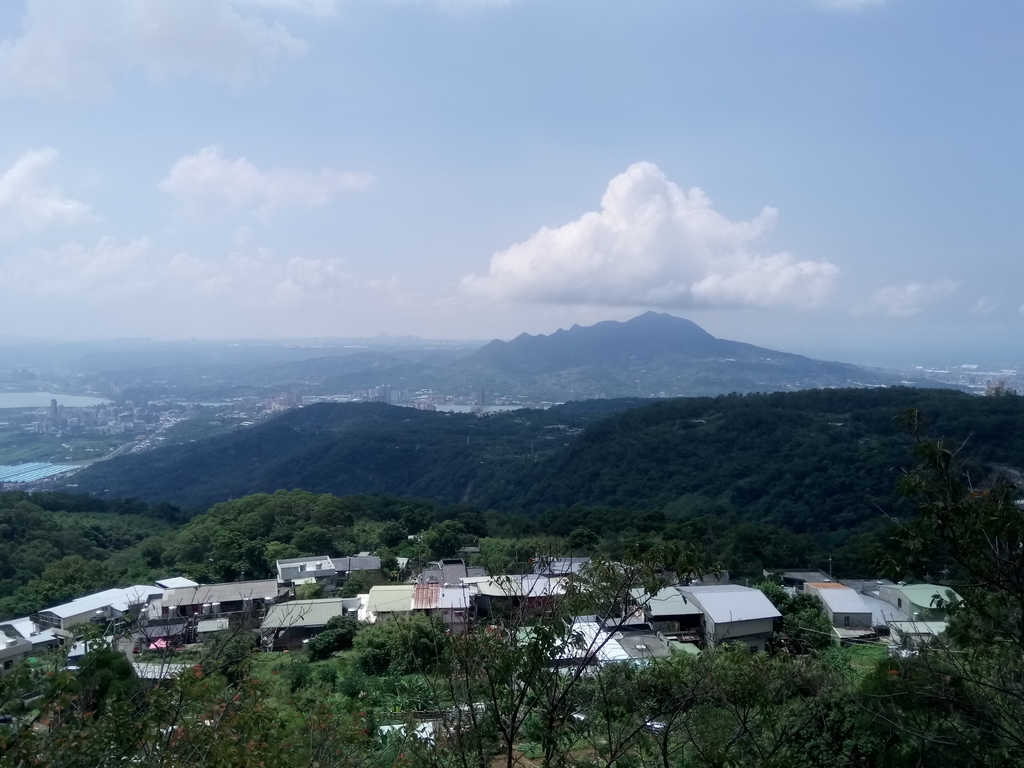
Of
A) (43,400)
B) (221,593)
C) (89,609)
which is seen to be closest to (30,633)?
(89,609)

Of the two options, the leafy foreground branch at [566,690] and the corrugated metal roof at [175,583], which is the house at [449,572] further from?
the leafy foreground branch at [566,690]

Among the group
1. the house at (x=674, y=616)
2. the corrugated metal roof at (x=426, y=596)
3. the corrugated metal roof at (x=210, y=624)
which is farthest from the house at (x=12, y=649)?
the house at (x=674, y=616)

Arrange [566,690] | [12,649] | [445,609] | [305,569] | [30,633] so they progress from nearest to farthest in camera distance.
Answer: [566,690] → [12,649] → [445,609] → [30,633] → [305,569]

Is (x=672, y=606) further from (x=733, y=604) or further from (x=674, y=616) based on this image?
(x=733, y=604)

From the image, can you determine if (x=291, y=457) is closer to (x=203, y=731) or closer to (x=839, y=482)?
(x=839, y=482)

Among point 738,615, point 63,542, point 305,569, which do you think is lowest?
point 63,542

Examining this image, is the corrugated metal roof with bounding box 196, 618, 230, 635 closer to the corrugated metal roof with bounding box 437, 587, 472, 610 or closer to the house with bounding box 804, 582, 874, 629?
the corrugated metal roof with bounding box 437, 587, 472, 610

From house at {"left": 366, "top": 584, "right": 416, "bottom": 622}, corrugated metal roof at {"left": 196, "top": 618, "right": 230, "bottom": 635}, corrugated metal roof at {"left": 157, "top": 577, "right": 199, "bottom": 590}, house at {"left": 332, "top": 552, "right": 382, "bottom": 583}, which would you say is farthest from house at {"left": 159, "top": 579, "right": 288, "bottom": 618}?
house at {"left": 366, "top": 584, "right": 416, "bottom": 622}
